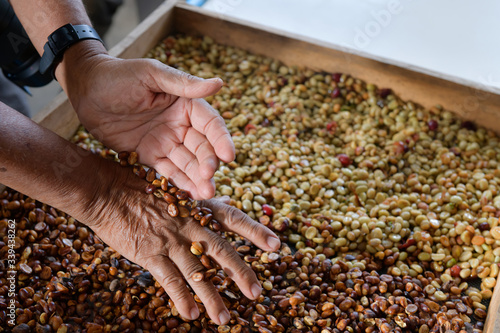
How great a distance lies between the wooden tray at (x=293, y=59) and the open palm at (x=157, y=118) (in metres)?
0.37

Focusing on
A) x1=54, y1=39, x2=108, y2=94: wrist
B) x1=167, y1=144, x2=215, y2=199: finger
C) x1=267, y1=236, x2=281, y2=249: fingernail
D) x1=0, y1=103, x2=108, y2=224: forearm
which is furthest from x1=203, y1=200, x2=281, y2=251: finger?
x1=54, y1=39, x2=108, y2=94: wrist

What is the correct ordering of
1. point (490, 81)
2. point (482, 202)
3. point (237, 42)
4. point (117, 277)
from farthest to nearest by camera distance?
point (237, 42), point (490, 81), point (482, 202), point (117, 277)

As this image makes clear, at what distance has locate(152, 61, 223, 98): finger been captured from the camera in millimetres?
1115

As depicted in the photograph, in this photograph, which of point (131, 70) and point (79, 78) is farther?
point (79, 78)

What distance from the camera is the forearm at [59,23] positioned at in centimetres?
145

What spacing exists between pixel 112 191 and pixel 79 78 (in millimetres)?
414

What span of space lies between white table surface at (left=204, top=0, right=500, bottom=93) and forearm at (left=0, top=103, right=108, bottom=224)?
139cm

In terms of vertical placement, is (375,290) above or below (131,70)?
below

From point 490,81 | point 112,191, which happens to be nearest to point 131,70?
point 112,191

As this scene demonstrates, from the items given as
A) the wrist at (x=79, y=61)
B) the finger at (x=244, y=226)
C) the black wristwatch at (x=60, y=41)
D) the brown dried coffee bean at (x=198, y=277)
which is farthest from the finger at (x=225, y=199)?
the black wristwatch at (x=60, y=41)

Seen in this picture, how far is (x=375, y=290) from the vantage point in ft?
4.52

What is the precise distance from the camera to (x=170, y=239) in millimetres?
1242

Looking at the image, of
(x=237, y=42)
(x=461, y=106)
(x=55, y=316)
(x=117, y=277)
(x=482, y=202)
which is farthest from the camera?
(x=237, y=42)

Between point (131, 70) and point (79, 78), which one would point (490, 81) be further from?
point (79, 78)
